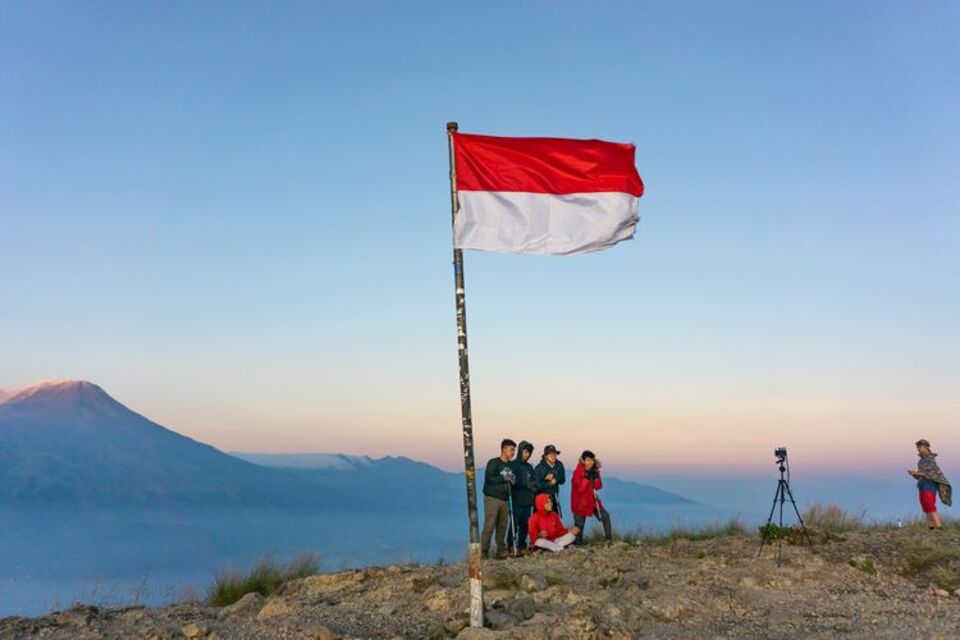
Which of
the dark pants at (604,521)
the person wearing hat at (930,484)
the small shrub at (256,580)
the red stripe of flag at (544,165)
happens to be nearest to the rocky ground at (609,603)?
the small shrub at (256,580)

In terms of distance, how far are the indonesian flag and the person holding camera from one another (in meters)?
5.98

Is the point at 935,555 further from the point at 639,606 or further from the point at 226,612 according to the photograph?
the point at 226,612

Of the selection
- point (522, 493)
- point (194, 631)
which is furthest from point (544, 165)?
point (522, 493)

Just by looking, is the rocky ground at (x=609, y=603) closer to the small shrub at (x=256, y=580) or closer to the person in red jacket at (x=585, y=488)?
the small shrub at (x=256, y=580)

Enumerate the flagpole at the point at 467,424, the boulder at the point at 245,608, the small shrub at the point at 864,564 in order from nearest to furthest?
the flagpole at the point at 467,424 < the boulder at the point at 245,608 < the small shrub at the point at 864,564

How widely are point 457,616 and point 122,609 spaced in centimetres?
512

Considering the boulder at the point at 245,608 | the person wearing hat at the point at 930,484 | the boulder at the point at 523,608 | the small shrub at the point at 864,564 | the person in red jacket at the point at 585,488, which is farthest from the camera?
the person wearing hat at the point at 930,484

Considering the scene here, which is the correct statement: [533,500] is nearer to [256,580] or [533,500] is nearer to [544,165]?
[256,580]

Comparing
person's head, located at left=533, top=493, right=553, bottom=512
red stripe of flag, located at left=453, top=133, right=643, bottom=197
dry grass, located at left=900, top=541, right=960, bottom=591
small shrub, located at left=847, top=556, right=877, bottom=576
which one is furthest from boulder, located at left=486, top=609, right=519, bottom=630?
dry grass, located at left=900, top=541, right=960, bottom=591

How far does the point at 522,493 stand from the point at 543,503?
611 mm

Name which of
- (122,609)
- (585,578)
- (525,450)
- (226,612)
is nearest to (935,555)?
(585,578)

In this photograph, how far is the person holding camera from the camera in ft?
48.0

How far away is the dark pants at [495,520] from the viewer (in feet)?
47.9

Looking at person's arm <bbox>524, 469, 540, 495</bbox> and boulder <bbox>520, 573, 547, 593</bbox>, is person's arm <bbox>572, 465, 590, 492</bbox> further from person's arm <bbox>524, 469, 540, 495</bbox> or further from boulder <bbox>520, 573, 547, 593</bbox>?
boulder <bbox>520, 573, 547, 593</bbox>
